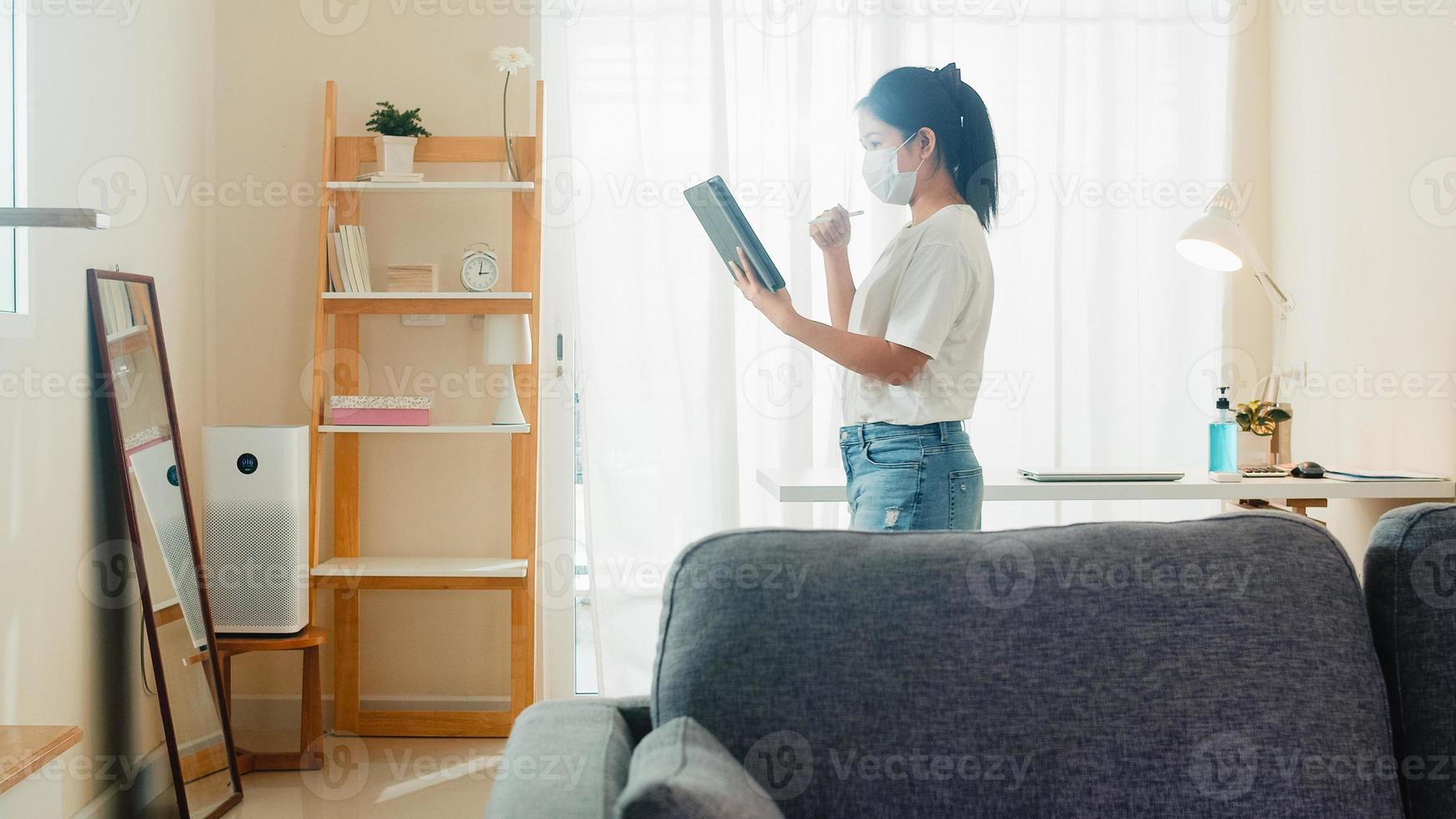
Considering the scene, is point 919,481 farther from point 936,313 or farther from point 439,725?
point 439,725

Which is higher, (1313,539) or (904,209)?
Answer: (904,209)

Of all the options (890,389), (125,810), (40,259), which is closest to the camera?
(890,389)

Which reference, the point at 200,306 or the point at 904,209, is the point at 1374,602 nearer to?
the point at 904,209

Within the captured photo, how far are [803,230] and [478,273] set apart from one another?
3.23 ft

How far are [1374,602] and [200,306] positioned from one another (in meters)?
3.09

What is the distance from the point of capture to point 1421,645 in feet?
3.94

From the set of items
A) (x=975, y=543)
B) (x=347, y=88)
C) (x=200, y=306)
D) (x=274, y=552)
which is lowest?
(x=274, y=552)

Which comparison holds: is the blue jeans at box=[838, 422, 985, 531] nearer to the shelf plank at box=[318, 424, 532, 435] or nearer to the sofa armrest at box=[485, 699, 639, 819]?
the sofa armrest at box=[485, 699, 639, 819]

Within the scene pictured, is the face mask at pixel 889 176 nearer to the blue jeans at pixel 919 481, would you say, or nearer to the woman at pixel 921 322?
the woman at pixel 921 322

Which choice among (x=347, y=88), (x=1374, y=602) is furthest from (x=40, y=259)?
(x=1374, y=602)

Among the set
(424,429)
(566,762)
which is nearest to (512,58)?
(424,429)

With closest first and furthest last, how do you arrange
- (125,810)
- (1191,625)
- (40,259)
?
(1191,625)
(40,259)
(125,810)

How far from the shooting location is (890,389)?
1.82m

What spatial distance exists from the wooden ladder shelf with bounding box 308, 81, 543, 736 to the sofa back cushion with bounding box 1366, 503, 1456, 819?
228 centimetres
